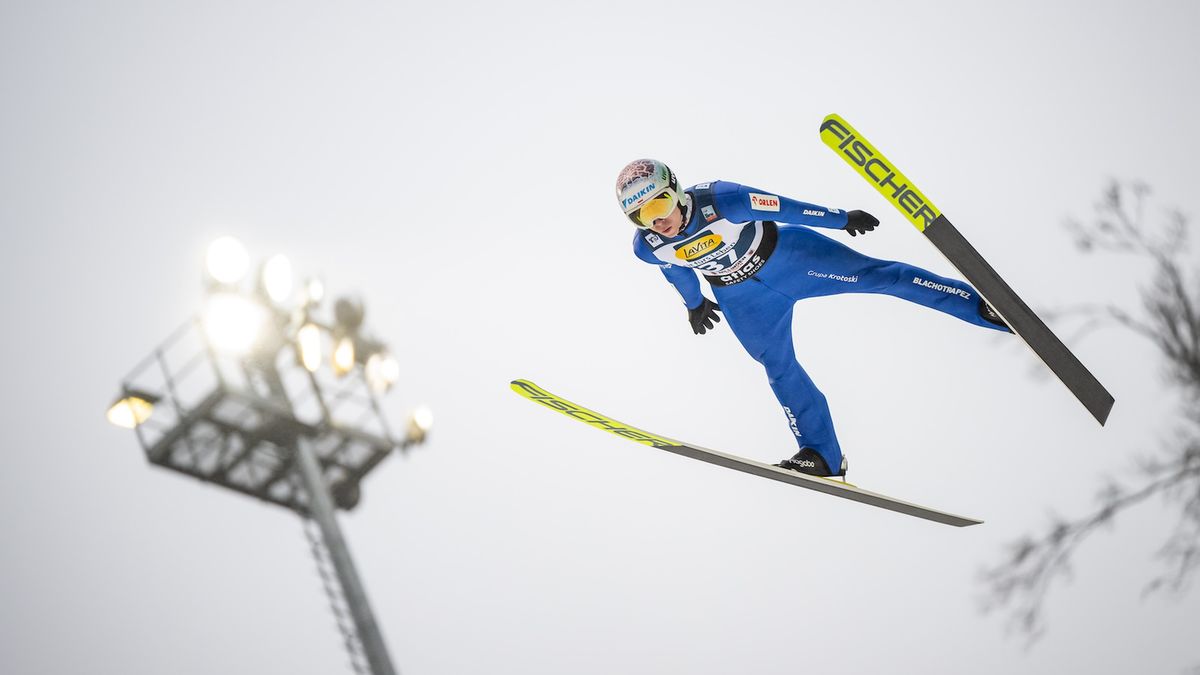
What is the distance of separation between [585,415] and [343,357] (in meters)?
2.47

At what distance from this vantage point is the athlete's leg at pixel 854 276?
446cm

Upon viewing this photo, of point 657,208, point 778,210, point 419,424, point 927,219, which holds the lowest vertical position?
point 927,219

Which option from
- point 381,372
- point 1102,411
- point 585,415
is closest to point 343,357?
point 381,372

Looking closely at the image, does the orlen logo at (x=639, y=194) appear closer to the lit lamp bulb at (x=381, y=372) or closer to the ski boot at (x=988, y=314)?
the ski boot at (x=988, y=314)

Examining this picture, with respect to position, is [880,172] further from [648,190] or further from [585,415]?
[585,415]

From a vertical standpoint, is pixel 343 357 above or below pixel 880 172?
above

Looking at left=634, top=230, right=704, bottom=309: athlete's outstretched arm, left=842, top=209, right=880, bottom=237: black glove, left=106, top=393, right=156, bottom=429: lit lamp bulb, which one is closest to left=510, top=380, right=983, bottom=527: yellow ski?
left=634, top=230, right=704, bottom=309: athlete's outstretched arm

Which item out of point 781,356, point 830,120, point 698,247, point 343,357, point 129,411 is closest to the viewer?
point 830,120

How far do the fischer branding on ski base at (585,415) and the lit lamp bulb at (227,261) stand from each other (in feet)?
7.70

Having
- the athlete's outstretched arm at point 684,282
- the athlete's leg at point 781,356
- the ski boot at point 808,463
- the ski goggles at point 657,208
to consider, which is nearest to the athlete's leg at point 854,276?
the athlete's leg at point 781,356

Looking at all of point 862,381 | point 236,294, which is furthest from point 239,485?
point 862,381

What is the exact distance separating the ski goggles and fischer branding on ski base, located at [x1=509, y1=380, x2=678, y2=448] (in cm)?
131

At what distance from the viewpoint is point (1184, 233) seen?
26.2ft

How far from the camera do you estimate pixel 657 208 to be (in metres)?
4.25
